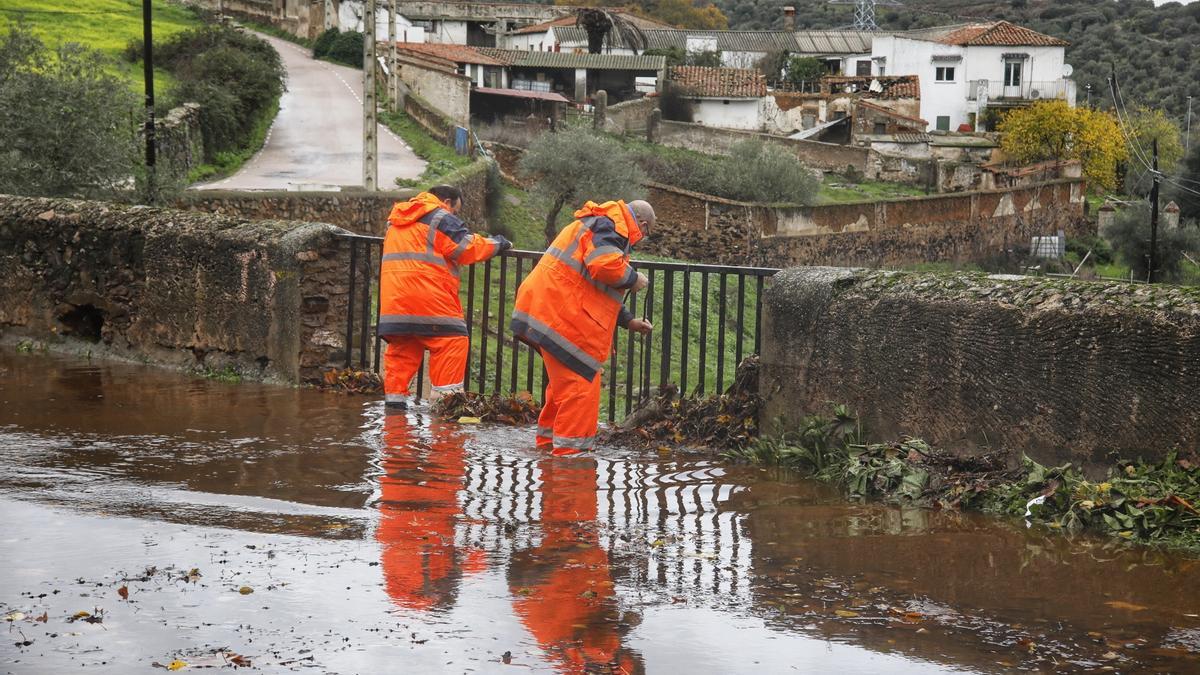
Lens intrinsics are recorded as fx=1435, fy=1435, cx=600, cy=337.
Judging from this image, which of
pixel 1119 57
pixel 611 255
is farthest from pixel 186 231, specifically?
pixel 1119 57

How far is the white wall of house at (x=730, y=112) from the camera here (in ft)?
229

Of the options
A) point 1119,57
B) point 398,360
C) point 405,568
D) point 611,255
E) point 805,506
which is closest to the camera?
point 405,568

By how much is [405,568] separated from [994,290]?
3.09m

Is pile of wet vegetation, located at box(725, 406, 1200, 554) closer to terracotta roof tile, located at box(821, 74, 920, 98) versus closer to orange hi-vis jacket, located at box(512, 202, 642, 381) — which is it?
orange hi-vis jacket, located at box(512, 202, 642, 381)

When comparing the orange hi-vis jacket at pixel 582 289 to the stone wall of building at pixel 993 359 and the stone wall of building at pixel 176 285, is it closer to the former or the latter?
the stone wall of building at pixel 993 359

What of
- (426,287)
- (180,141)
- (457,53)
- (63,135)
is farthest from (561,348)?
(457,53)

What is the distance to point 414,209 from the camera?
903 centimetres

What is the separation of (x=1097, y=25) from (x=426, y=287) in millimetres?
104780

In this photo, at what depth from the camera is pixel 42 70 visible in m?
25.0

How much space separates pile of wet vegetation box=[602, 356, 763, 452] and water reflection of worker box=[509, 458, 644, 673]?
141cm

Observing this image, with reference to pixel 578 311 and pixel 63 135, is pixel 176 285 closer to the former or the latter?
pixel 578 311

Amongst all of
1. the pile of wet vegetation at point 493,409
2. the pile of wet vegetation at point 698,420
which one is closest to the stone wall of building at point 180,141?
the pile of wet vegetation at point 493,409

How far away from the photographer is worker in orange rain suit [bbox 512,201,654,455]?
25.7 feet

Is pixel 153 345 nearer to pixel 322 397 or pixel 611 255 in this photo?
pixel 322 397
